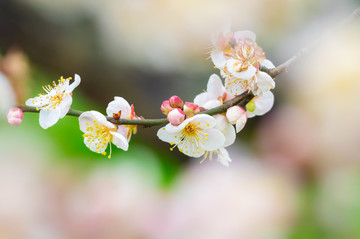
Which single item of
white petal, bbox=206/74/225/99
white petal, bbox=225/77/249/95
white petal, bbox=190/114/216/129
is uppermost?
white petal, bbox=206/74/225/99

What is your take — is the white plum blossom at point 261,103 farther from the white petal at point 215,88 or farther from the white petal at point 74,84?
the white petal at point 74,84

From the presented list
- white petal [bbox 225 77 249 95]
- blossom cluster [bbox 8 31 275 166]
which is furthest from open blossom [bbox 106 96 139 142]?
white petal [bbox 225 77 249 95]

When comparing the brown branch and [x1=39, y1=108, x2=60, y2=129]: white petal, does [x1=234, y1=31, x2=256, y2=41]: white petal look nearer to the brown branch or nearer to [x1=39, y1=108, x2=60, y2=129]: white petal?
the brown branch

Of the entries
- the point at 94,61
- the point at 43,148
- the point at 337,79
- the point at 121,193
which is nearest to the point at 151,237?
the point at 121,193

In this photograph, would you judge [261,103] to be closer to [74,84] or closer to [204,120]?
[204,120]

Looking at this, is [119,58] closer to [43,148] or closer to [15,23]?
[15,23]

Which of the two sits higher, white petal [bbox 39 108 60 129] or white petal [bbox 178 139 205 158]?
white petal [bbox 39 108 60 129]
